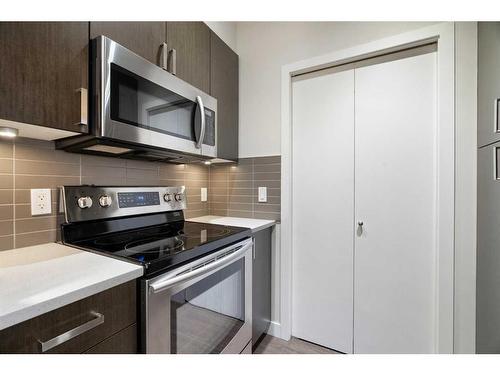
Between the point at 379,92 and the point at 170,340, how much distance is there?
5.69 ft

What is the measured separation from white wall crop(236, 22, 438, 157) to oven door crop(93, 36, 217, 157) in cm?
46

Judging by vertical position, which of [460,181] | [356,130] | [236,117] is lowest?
[460,181]

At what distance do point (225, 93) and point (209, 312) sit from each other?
Result: 4.70ft

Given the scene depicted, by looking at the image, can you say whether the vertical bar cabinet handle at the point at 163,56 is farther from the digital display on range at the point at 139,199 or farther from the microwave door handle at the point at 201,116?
the digital display on range at the point at 139,199

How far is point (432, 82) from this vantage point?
1.38m

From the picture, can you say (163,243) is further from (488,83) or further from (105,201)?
(488,83)

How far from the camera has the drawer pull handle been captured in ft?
1.90

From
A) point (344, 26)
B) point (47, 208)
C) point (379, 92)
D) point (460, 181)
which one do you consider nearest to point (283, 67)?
point (344, 26)

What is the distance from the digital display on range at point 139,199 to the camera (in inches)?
51.9

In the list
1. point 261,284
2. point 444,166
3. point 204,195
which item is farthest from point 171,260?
point 444,166

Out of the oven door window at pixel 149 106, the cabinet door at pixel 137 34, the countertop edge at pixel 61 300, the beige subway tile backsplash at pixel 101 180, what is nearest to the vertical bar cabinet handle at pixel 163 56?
the cabinet door at pixel 137 34

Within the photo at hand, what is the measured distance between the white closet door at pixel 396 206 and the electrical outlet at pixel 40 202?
1692mm

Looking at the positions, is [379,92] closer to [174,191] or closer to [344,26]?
[344,26]

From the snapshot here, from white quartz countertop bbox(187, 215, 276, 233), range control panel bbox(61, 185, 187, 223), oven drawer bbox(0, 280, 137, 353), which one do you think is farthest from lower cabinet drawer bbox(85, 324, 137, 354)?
white quartz countertop bbox(187, 215, 276, 233)
